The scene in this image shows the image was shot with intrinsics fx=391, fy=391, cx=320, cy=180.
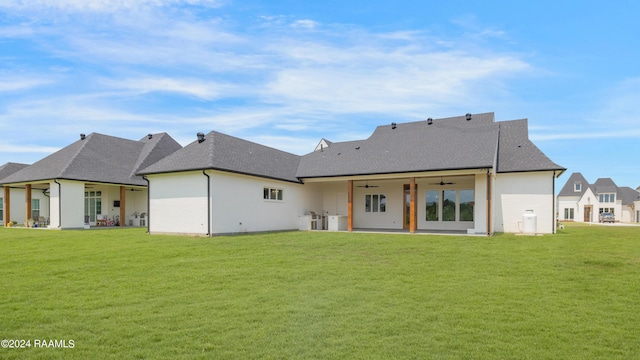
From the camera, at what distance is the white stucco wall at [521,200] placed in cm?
1914

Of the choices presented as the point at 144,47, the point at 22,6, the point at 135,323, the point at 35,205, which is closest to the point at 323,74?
the point at 144,47

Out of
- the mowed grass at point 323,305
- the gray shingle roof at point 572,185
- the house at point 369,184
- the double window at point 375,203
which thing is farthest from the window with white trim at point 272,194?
the gray shingle roof at point 572,185

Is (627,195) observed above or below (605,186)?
below

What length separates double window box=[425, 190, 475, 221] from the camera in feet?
69.6

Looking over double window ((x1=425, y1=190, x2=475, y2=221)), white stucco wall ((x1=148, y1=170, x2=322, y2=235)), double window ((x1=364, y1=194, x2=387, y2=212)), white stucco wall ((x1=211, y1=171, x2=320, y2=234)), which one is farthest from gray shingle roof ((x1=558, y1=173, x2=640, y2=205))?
white stucco wall ((x1=148, y1=170, x2=322, y2=235))

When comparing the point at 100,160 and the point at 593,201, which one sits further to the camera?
the point at 593,201

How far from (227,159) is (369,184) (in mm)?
9127

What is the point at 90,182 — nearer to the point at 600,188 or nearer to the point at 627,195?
the point at 600,188

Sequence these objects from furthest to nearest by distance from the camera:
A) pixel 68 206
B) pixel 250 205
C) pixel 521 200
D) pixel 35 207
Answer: pixel 35 207 → pixel 68 206 → pixel 521 200 → pixel 250 205

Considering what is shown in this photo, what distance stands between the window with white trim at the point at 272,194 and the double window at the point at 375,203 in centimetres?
571

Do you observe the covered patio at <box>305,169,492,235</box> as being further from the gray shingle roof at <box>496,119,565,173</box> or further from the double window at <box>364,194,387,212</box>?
the gray shingle roof at <box>496,119,565,173</box>

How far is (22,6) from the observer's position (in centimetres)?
983

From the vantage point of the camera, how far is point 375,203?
23.6 m

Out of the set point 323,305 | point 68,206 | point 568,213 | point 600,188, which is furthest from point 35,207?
point 600,188
